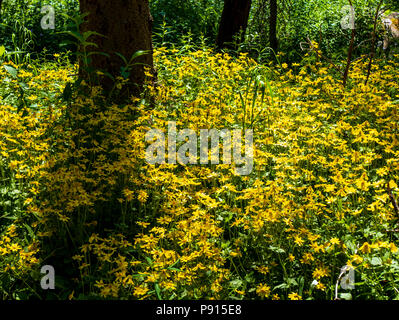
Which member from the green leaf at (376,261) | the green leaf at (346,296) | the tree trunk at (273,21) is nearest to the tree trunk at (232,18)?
the tree trunk at (273,21)

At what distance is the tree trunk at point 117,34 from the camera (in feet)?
12.4

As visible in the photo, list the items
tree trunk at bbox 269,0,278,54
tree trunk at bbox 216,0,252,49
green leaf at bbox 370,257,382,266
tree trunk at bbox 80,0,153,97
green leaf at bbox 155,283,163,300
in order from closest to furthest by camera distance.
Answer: green leaf at bbox 155,283,163,300 → green leaf at bbox 370,257,382,266 → tree trunk at bbox 80,0,153,97 → tree trunk at bbox 269,0,278,54 → tree trunk at bbox 216,0,252,49

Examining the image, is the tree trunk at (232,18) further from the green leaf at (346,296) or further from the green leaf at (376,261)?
the green leaf at (346,296)

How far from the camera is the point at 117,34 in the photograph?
382 centimetres

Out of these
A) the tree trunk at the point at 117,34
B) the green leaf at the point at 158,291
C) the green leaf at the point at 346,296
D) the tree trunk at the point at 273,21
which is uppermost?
the tree trunk at the point at 273,21

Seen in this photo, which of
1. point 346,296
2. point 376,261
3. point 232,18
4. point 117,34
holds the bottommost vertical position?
point 346,296

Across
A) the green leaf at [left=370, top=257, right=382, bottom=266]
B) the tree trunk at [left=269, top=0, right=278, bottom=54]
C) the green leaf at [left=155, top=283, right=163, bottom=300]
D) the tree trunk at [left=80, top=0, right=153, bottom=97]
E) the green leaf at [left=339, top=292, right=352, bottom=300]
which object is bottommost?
the green leaf at [left=339, top=292, right=352, bottom=300]

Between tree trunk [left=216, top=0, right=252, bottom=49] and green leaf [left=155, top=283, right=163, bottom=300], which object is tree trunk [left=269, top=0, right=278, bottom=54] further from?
green leaf [left=155, top=283, right=163, bottom=300]

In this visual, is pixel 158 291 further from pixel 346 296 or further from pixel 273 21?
pixel 273 21

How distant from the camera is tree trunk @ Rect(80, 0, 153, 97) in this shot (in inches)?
148

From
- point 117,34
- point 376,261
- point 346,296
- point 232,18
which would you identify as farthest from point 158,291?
point 232,18

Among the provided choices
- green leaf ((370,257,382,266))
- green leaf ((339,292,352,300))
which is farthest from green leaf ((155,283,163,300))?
green leaf ((370,257,382,266))
